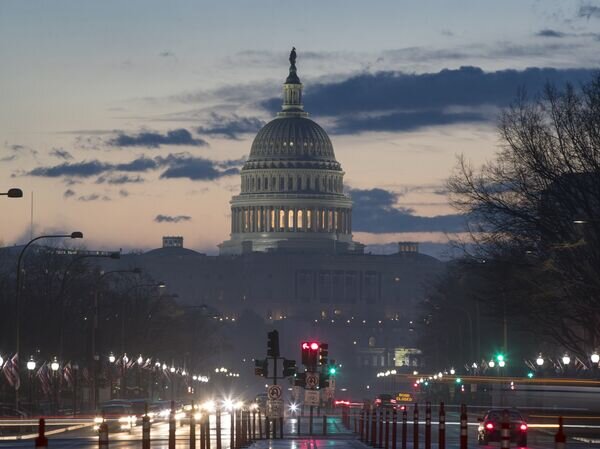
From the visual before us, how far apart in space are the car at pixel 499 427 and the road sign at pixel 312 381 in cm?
510

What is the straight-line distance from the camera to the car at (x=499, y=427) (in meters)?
53.7

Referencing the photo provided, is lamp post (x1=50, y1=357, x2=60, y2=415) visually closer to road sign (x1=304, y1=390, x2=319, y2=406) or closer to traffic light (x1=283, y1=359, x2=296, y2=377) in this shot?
road sign (x1=304, y1=390, x2=319, y2=406)

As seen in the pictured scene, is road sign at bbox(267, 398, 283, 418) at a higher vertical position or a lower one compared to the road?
higher

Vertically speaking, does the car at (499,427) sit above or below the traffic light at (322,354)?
below

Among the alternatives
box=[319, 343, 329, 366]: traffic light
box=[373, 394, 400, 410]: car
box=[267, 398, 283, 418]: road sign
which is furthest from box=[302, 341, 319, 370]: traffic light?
box=[373, 394, 400, 410]: car

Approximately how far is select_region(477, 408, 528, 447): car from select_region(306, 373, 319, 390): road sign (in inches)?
201

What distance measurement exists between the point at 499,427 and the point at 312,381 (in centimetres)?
696

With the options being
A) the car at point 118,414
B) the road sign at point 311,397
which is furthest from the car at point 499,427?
the car at point 118,414

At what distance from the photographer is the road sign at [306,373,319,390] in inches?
2360

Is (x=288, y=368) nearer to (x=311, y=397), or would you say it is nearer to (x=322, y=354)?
(x=311, y=397)

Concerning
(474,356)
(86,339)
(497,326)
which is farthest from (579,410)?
(474,356)

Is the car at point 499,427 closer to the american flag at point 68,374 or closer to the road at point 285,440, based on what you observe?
the road at point 285,440

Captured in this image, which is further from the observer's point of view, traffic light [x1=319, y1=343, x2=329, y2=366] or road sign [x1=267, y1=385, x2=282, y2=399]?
traffic light [x1=319, y1=343, x2=329, y2=366]

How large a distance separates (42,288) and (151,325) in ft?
97.0
